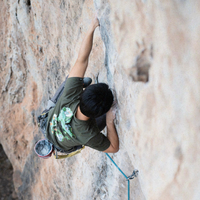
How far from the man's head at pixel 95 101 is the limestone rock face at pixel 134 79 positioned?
6cm

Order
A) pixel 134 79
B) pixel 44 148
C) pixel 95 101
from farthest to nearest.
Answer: pixel 44 148 → pixel 95 101 → pixel 134 79

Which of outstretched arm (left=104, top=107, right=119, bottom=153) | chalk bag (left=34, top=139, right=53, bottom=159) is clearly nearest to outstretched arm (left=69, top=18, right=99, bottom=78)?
outstretched arm (left=104, top=107, right=119, bottom=153)

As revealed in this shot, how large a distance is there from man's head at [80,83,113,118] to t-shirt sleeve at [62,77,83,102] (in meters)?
0.13

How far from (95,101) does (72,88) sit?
0.19 m

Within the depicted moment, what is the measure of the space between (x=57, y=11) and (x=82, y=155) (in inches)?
48.7

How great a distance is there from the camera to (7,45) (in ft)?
8.83

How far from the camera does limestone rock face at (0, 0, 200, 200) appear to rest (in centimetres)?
50

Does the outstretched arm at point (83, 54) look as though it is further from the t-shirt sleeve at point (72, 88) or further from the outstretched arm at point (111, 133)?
the outstretched arm at point (111, 133)

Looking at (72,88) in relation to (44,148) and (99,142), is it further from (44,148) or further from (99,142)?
(44,148)

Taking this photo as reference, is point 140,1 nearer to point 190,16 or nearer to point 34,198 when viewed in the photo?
point 190,16

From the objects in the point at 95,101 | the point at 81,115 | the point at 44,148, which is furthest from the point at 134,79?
the point at 44,148

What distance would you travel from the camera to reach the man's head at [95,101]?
1002 millimetres

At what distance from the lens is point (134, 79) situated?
733mm

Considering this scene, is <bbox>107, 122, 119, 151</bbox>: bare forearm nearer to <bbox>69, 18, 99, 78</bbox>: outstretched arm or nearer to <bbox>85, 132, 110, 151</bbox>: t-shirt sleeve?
<bbox>85, 132, 110, 151</bbox>: t-shirt sleeve
